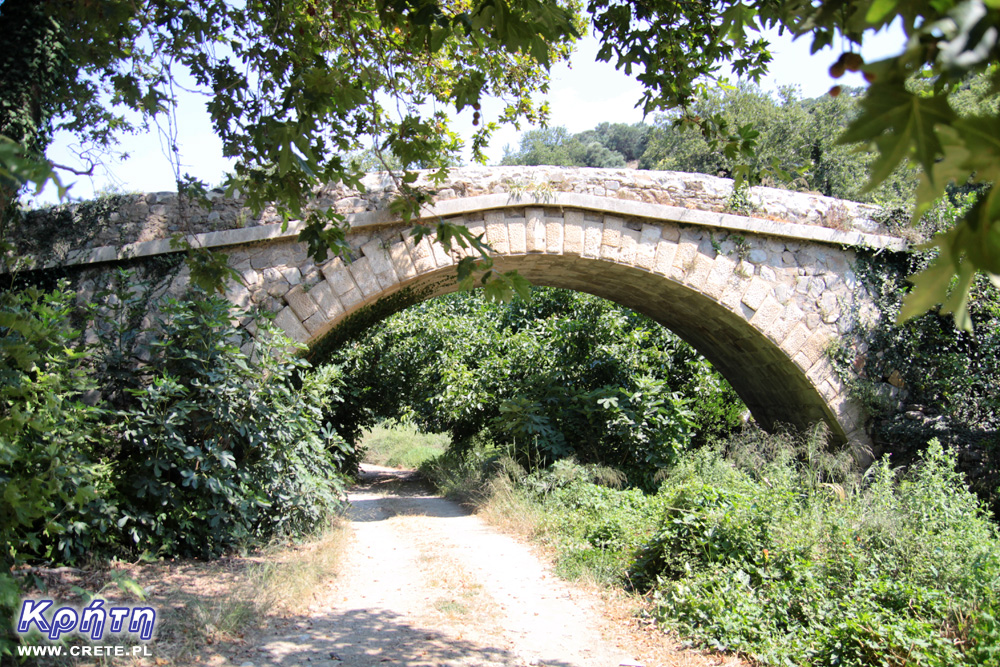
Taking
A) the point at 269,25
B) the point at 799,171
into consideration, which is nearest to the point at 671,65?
the point at 799,171

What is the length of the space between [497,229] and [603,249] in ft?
3.84

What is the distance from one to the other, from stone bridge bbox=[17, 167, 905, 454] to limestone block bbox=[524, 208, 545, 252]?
15 millimetres

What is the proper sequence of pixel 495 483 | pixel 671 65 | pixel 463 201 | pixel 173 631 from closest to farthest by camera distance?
pixel 173 631 < pixel 671 65 < pixel 463 201 < pixel 495 483

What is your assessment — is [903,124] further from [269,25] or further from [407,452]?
[407,452]

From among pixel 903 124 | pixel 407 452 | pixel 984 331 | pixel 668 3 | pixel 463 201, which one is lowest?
pixel 407 452

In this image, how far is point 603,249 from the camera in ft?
22.4

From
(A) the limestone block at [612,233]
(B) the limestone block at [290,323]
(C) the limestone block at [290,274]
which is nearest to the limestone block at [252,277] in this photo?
(C) the limestone block at [290,274]

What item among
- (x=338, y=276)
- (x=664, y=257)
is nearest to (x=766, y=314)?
(x=664, y=257)

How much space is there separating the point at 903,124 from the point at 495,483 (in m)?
7.66

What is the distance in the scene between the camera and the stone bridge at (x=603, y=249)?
6.10 m

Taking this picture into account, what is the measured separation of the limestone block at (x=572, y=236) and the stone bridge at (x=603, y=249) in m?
0.02

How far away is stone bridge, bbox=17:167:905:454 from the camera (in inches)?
240

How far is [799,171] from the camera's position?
11.6 feet

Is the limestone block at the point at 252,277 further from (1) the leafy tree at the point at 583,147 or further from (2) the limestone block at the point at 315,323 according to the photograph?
(1) the leafy tree at the point at 583,147
